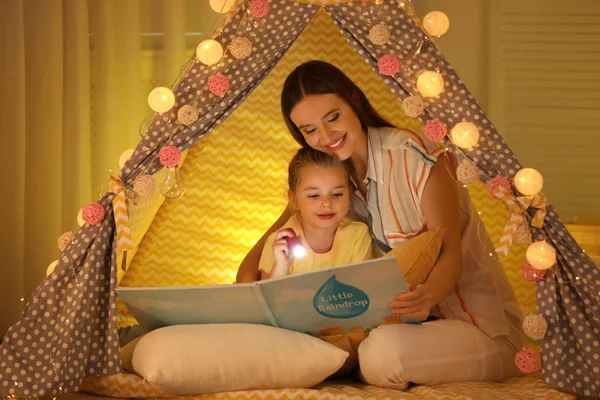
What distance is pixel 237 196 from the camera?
305 centimetres

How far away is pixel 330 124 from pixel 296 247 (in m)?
0.44

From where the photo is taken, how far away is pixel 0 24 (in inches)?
129

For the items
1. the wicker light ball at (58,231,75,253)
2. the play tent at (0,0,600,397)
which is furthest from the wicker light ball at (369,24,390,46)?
the wicker light ball at (58,231,75,253)

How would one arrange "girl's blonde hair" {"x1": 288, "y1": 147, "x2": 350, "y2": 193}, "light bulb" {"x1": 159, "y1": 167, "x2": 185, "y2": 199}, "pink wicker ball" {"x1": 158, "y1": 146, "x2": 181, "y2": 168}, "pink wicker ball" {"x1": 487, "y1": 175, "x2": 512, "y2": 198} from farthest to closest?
"girl's blonde hair" {"x1": 288, "y1": 147, "x2": 350, "y2": 193}, "light bulb" {"x1": 159, "y1": 167, "x2": 185, "y2": 199}, "pink wicker ball" {"x1": 158, "y1": 146, "x2": 181, "y2": 168}, "pink wicker ball" {"x1": 487, "y1": 175, "x2": 512, "y2": 198}

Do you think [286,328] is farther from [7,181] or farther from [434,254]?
[7,181]

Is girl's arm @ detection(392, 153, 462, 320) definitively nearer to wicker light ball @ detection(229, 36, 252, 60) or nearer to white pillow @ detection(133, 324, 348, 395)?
white pillow @ detection(133, 324, 348, 395)

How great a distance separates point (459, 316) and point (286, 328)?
585 millimetres

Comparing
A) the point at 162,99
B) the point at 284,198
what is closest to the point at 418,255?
the point at 284,198

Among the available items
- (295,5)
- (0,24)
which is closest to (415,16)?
(295,5)

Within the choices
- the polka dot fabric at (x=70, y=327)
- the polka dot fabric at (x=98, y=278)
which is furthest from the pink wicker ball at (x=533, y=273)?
the polka dot fabric at (x=70, y=327)

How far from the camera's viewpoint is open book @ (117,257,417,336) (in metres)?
2.41

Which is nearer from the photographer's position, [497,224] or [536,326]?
[536,326]

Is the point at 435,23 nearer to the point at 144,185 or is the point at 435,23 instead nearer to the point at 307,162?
the point at 307,162

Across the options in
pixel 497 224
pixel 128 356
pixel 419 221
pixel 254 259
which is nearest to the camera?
pixel 128 356
